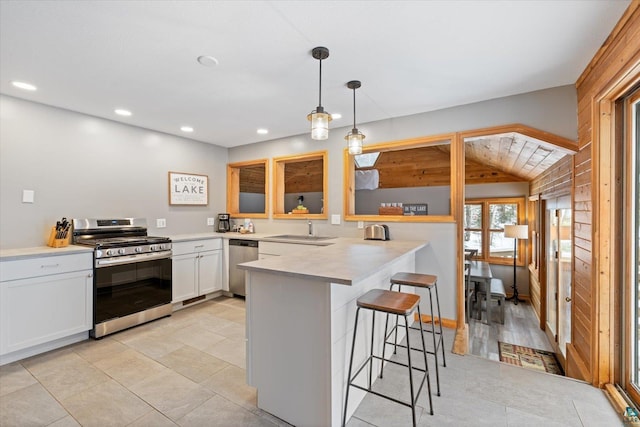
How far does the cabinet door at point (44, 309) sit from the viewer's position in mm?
2357

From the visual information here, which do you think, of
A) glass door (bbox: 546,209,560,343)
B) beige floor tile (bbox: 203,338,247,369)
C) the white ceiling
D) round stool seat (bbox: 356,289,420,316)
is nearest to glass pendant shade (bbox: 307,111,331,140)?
the white ceiling

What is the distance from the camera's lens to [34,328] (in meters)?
2.48

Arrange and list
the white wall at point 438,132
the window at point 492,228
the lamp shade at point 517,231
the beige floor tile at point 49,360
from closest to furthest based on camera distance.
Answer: the beige floor tile at point 49,360, the white wall at point 438,132, the lamp shade at point 517,231, the window at point 492,228

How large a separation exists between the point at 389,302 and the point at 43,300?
2.97 m

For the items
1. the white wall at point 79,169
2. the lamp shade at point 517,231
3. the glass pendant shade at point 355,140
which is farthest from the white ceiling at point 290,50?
the lamp shade at point 517,231

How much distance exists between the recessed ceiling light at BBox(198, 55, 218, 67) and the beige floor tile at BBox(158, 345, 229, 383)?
7.74 feet

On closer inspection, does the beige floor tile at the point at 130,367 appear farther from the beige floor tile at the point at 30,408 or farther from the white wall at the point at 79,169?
the white wall at the point at 79,169

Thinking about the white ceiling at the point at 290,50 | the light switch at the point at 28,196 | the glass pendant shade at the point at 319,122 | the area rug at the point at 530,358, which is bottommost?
the area rug at the point at 530,358

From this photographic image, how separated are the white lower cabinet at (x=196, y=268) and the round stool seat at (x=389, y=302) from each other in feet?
9.08

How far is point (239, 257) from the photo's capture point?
4.08 m

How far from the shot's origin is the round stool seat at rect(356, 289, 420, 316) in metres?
1.59

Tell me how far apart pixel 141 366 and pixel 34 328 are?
104 centimetres

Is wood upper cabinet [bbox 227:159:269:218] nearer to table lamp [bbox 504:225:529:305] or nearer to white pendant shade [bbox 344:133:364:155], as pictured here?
white pendant shade [bbox 344:133:364:155]

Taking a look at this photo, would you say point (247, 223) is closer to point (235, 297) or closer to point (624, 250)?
point (235, 297)
